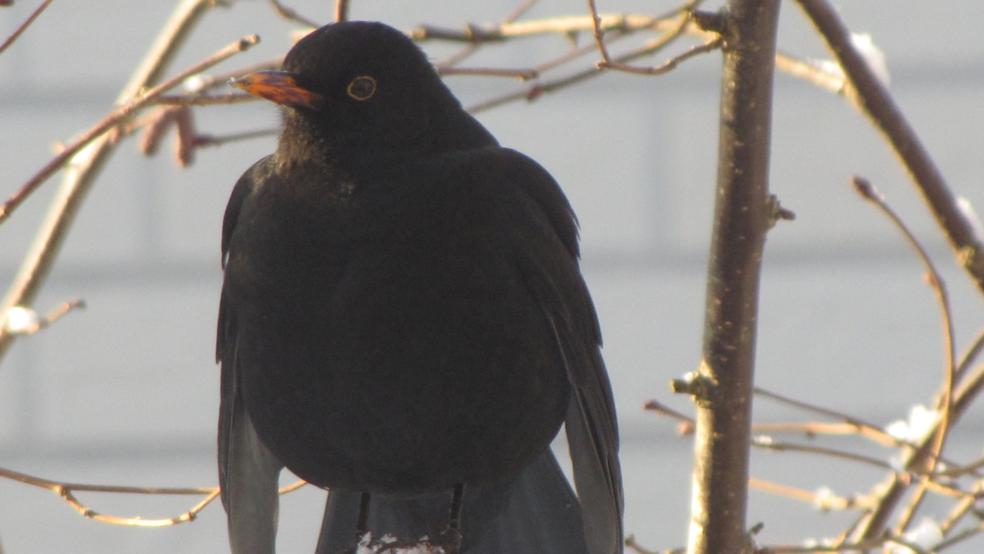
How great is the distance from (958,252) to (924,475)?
355 mm

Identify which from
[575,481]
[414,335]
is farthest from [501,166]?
[575,481]

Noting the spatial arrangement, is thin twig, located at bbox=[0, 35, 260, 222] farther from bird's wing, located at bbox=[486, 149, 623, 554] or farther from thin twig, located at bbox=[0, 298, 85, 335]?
bird's wing, located at bbox=[486, 149, 623, 554]

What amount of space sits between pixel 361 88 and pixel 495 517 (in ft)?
2.94

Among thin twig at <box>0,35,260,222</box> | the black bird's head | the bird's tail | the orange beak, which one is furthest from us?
the bird's tail

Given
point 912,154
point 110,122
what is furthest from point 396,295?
point 912,154

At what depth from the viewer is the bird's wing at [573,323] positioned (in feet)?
8.01

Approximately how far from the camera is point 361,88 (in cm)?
236

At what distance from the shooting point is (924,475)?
2.26 metres

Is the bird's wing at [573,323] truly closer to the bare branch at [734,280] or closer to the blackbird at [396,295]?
the blackbird at [396,295]

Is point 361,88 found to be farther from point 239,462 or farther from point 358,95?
point 239,462

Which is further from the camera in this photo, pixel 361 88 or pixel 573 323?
pixel 573 323

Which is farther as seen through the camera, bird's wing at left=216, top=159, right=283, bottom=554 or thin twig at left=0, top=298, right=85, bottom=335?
bird's wing at left=216, top=159, right=283, bottom=554

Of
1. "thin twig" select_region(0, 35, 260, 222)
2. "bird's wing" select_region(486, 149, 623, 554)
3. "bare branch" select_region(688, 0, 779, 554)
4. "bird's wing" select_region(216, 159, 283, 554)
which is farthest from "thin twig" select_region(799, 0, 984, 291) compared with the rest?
"bird's wing" select_region(216, 159, 283, 554)

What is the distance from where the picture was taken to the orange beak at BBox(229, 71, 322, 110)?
215 centimetres
